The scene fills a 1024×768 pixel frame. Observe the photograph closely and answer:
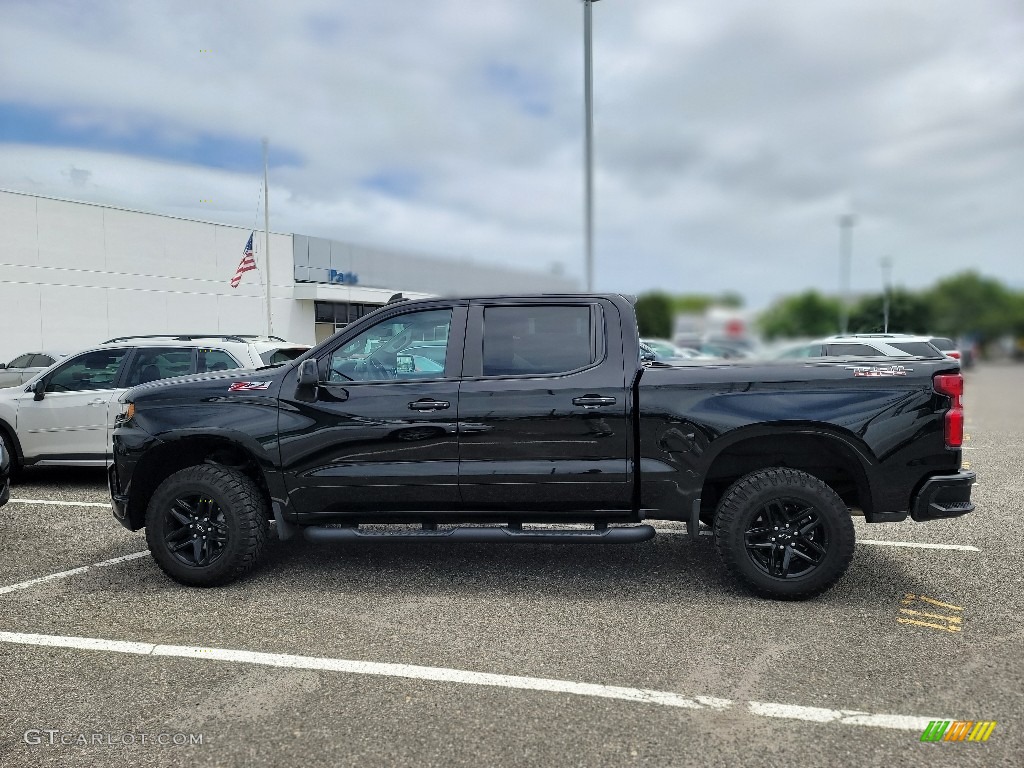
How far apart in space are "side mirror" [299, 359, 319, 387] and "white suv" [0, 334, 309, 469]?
3.40 m

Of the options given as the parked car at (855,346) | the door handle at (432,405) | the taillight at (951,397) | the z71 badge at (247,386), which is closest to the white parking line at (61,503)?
the z71 badge at (247,386)

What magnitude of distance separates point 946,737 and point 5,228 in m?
28.9

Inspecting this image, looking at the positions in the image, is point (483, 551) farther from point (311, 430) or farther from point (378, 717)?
point (378, 717)

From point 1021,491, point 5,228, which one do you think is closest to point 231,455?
point 1021,491

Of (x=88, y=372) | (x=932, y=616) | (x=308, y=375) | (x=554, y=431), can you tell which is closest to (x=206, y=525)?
(x=308, y=375)

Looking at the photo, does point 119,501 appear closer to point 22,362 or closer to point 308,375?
point 308,375

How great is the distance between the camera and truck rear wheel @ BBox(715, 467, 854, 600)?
4398 millimetres

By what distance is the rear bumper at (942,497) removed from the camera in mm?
4387

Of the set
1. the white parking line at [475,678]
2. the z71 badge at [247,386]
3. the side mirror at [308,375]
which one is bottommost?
the white parking line at [475,678]

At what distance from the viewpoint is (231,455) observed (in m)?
5.15

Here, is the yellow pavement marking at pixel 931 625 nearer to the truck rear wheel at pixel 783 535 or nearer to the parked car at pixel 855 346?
the truck rear wheel at pixel 783 535

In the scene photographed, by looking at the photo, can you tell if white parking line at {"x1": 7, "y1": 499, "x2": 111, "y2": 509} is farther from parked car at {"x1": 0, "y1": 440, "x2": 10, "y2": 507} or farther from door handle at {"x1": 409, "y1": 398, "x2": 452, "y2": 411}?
door handle at {"x1": 409, "y1": 398, "x2": 452, "y2": 411}

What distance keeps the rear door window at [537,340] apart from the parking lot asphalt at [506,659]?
1.41 m

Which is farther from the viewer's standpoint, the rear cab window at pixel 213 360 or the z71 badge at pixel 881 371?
the rear cab window at pixel 213 360
